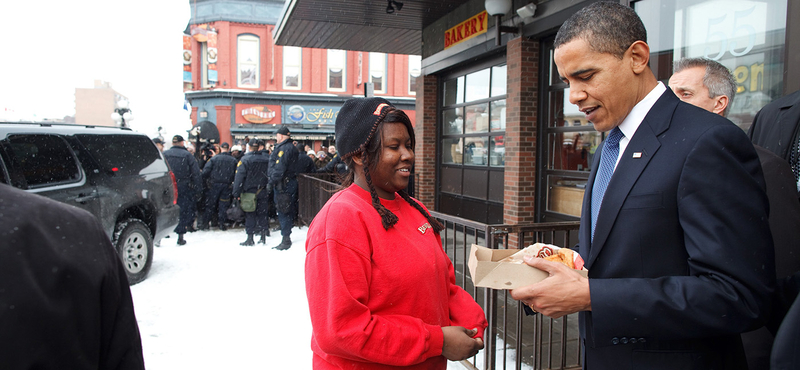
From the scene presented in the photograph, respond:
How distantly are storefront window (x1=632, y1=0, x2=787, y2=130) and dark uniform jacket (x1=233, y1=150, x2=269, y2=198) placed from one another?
23.1ft

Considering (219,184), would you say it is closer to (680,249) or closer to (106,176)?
(106,176)

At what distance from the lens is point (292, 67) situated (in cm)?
2642

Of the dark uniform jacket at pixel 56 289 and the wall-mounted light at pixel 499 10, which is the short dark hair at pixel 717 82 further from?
the wall-mounted light at pixel 499 10

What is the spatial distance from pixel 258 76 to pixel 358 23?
16981 mm

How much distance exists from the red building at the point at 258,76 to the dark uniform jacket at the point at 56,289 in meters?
24.6

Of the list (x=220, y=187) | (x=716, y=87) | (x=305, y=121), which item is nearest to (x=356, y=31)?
(x=220, y=187)

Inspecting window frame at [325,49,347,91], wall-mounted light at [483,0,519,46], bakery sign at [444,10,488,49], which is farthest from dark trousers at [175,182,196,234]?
window frame at [325,49,347,91]

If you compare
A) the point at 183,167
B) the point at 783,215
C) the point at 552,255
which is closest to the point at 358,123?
the point at 552,255

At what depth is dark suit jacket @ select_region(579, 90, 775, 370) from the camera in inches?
51.9

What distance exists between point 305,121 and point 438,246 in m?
25.2

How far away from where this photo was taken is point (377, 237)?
5.87 ft

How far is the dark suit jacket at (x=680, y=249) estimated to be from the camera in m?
1.32

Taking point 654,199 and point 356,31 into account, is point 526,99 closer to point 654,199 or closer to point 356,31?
point 356,31

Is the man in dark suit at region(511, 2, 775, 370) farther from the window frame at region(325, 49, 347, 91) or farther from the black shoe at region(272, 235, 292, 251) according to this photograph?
the window frame at region(325, 49, 347, 91)
